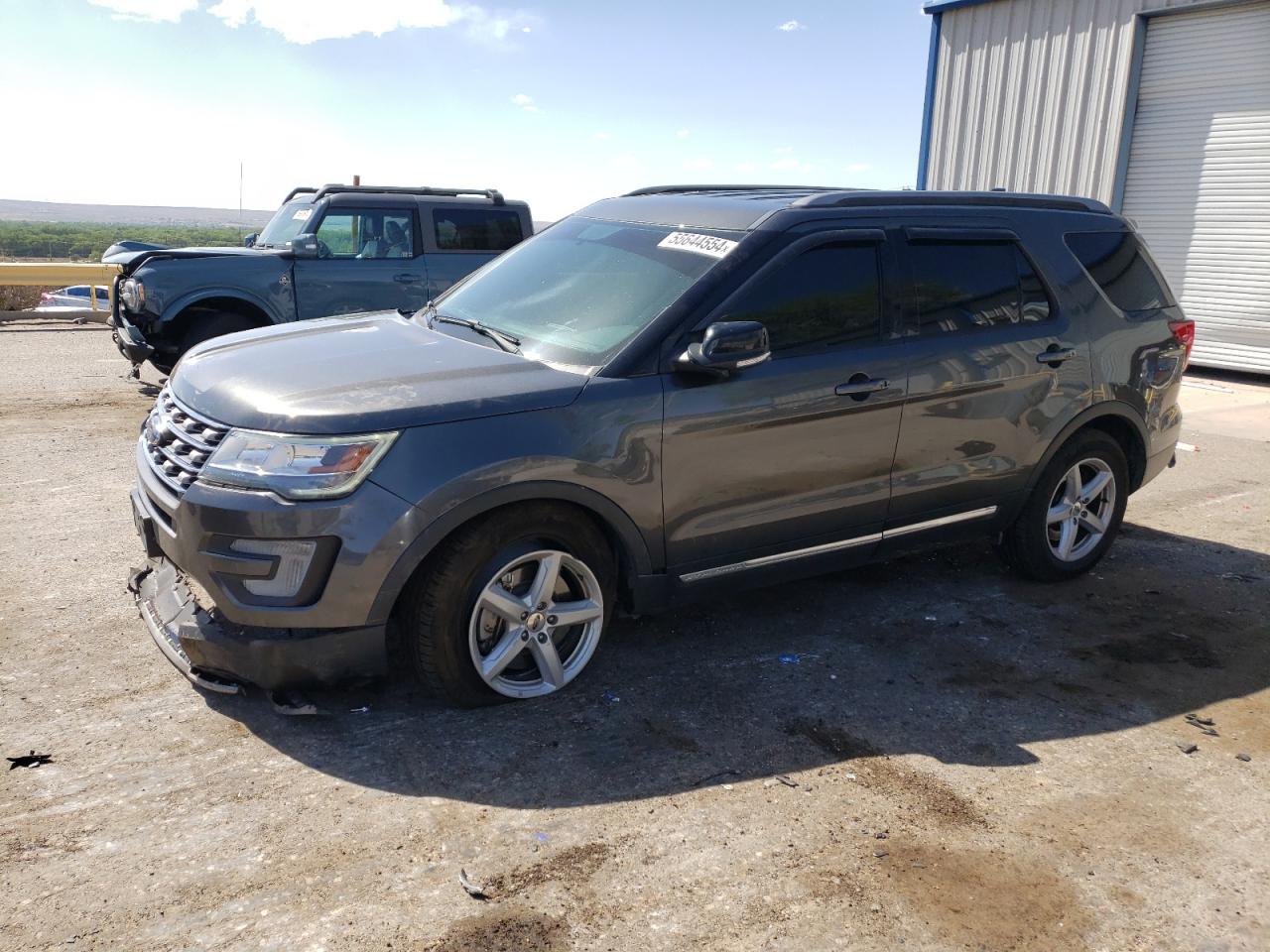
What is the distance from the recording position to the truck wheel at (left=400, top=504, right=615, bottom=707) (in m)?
3.56

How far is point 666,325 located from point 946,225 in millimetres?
1627

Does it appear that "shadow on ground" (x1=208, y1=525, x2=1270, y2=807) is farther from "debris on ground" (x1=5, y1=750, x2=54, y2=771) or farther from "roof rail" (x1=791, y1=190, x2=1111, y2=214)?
"roof rail" (x1=791, y1=190, x2=1111, y2=214)

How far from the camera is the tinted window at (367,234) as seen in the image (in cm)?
977

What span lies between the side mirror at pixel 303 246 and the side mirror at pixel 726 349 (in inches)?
261

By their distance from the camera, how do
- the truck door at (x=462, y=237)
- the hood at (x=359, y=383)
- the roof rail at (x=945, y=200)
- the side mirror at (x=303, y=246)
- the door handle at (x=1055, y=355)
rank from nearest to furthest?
the hood at (x=359, y=383), the roof rail at (x=945, y=200), the door handle at (x=1055, y=355), the side mirror at (x=303, y=246), the truck door at (x=462, y=237)

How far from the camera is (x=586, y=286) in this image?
4.40 meters

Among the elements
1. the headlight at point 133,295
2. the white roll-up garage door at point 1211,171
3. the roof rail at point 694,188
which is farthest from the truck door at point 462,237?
the white roll-up garage door at point 1211,171

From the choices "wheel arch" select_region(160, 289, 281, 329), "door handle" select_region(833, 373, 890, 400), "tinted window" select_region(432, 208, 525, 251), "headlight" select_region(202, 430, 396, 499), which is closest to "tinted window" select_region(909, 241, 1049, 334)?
"door handle" select_region(833, 373, 890, 400)

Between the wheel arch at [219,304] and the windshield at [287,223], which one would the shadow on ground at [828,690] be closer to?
the wheel arch at [219,304]

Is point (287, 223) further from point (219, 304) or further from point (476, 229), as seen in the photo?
point (476, 229)

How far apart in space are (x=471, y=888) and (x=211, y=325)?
25.4 feet

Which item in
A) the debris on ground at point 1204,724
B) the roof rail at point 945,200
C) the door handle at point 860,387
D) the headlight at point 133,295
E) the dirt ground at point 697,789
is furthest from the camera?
the headlight at point 133,295

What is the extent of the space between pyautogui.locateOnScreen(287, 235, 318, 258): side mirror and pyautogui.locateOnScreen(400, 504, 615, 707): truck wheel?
264 inches

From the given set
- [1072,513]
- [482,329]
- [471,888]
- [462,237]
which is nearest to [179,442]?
[482,329]
